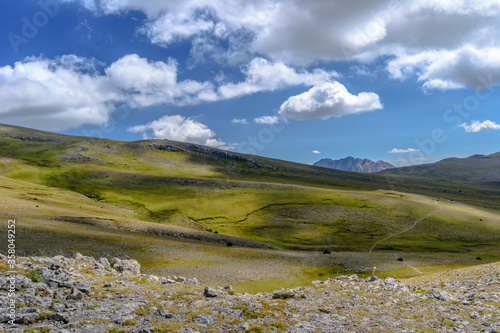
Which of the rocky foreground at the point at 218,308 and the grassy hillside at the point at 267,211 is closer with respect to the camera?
the rocky foreground at the point at 218,308

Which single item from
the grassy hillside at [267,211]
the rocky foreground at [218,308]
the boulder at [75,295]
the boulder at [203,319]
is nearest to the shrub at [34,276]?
the rocky foreground at [218,308]

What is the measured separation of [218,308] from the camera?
63.6ft

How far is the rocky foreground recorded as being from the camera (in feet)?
52.6

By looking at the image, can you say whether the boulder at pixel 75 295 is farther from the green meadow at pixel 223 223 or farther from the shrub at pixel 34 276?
the green meadow at pixel 223 223

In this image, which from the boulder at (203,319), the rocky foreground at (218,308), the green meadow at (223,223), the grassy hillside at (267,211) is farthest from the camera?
the grassy hillside at (267,211)

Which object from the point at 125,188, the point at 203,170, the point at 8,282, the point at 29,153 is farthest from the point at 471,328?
the point at 29,153

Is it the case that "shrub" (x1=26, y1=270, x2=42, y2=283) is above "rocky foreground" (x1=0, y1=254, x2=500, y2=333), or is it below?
above

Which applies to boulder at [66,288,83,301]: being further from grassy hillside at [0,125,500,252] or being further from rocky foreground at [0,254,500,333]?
grassy hillside at [0,125,500,252]

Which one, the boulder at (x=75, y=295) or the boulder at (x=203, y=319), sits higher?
the boulder at (x=75, y=295)

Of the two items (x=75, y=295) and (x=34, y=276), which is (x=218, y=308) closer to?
(x=75, y=295)

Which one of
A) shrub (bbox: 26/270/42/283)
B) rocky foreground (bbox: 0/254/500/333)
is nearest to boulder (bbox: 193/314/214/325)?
rocky foreground (bbox: 0/254/500/333)

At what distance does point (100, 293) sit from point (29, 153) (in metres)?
206

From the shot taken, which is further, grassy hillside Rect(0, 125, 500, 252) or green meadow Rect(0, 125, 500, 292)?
grassy hillside Rect(0, 125, 500, 252)

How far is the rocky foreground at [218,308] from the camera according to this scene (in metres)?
16.0
